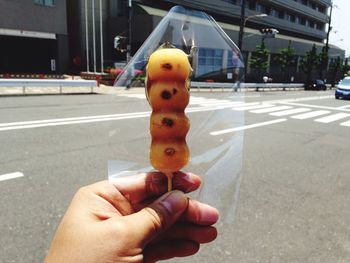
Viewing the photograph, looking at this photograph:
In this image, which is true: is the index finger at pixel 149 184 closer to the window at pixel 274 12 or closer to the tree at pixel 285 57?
the tree at pixel 285 57

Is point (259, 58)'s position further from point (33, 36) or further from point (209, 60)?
point (209, 60)

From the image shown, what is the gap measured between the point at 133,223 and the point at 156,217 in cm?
10

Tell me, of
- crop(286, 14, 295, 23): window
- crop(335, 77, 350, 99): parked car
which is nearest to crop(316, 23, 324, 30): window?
crop(286, 14, 295, 23): window

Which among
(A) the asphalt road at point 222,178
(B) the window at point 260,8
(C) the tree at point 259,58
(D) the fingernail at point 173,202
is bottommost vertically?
(A) the asphalt road at point 222,178

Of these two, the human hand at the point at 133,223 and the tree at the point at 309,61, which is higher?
the tree at the point at 309,61

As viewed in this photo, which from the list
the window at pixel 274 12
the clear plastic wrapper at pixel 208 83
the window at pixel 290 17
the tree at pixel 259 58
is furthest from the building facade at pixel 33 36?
the window at pixel 290 17

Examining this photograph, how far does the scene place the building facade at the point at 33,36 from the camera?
25750mm

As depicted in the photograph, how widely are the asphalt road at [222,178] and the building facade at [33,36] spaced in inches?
816

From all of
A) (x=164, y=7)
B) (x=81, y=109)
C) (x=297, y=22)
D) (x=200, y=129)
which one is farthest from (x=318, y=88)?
(x=200, y=129)

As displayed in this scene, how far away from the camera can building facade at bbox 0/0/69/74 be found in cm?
2575

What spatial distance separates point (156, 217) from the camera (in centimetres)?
131

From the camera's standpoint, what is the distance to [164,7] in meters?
34.6

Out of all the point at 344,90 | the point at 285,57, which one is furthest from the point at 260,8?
the point at 344,90

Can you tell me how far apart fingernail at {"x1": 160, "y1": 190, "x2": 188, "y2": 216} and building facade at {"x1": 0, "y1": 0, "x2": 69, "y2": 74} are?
2878cm
